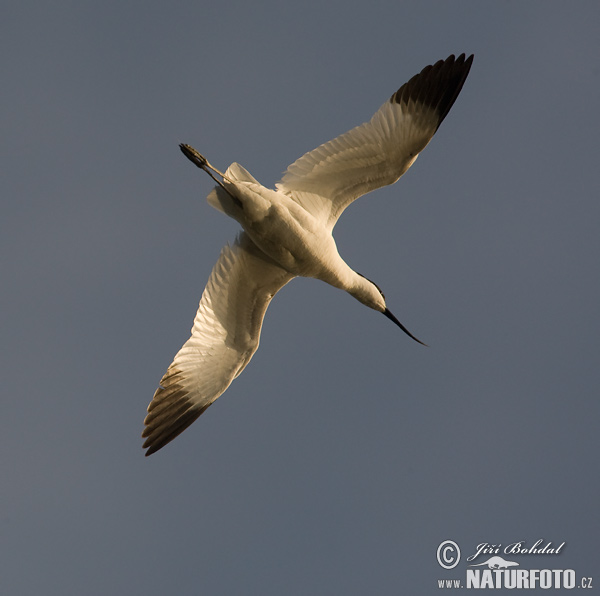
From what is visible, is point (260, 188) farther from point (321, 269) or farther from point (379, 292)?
point (379, 292)

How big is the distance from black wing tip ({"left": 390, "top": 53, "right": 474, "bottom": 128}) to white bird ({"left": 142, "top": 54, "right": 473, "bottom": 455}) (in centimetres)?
1

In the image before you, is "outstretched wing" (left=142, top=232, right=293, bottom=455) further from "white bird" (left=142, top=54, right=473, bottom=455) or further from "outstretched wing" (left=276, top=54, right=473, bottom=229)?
"outstretched wing" (left=276, top=54, right=473, bottom=229)

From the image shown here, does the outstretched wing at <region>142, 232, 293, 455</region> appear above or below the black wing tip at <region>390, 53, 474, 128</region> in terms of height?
below

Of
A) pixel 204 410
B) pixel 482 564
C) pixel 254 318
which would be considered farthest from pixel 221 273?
pixel 482 564

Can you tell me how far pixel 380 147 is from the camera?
11086mm

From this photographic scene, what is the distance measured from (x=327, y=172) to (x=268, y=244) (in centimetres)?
98

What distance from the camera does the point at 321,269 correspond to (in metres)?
11.3

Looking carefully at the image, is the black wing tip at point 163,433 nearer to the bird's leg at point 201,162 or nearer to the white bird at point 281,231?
the white bird at point 281,231

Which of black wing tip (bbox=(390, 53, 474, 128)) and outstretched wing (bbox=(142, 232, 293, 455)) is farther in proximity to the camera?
outstretched wing (bbox=(142, 232, 293, 455))

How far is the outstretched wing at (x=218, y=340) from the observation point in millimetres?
11602

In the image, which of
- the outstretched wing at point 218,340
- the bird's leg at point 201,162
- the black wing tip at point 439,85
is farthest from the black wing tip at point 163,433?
the black wing tip at point 439,85

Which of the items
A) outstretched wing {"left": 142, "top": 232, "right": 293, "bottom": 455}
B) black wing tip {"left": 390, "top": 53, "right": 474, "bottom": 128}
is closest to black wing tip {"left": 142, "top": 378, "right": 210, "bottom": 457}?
outstretched wing {"left": 142, "top": 232, "right": 293, "bottom": 455}

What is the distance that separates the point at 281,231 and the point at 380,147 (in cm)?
135

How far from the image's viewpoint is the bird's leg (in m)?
10.9
